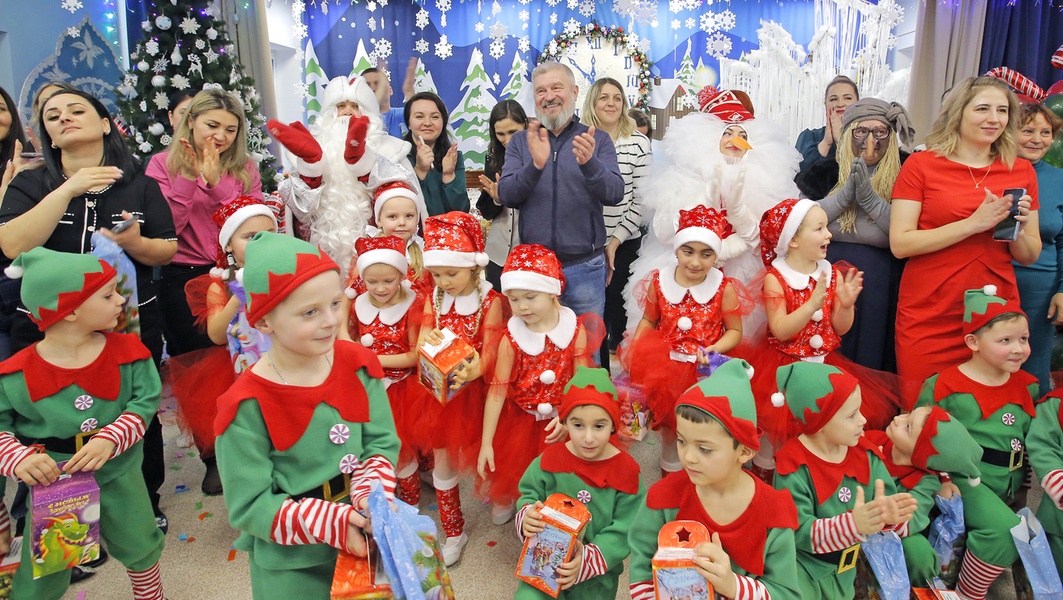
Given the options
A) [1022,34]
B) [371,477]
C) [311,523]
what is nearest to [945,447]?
[371,477]

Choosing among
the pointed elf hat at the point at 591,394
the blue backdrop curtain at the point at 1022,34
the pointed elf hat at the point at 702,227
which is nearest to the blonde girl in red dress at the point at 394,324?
the pointed elf hat at the point at 591,394

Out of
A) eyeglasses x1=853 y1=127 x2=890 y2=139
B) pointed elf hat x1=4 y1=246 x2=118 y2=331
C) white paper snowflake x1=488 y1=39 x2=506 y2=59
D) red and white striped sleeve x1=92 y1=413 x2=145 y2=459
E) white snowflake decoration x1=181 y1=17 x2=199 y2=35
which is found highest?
white paper snowflake x1=488 y1=39 x2=506 y2=59

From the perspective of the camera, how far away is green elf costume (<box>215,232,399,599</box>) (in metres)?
1.53

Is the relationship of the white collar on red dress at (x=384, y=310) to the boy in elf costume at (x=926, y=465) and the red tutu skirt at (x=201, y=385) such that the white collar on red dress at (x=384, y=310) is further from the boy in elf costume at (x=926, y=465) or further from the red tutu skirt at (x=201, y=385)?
the boy in elf costume at (x=926, y=465)

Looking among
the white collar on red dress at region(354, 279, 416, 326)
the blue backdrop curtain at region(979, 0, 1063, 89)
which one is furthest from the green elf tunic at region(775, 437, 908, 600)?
the blue backdrop curtain at region(979, 0, 1063, 89)

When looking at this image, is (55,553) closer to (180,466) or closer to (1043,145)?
(180,466)

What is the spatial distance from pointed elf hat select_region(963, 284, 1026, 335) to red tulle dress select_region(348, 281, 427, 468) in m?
2.10

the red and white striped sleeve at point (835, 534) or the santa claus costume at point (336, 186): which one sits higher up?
the santa claus costume at point (336, 186)

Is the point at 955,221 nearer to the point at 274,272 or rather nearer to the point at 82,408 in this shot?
the point at 274,272

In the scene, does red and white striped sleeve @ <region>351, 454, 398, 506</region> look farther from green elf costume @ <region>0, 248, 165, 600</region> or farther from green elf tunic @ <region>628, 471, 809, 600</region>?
green elf costume @ <region>0, 248, 165, 600</region>

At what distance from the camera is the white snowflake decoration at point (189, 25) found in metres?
4.63

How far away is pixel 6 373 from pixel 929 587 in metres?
3.09

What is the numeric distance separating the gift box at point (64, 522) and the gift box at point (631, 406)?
175cm

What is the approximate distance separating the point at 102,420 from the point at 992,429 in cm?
309
